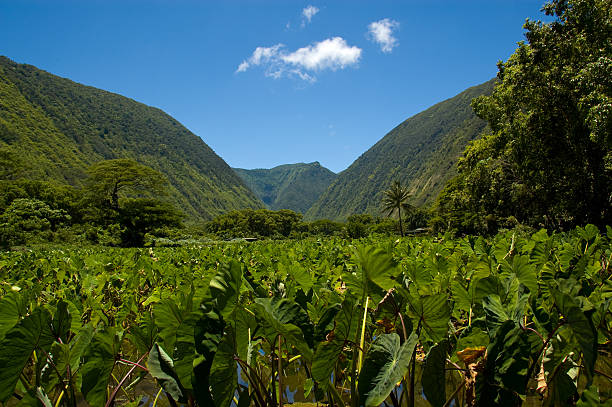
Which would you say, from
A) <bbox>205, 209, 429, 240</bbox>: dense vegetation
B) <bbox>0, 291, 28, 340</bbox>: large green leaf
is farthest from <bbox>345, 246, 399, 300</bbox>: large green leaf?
<bbox>205, 209, 429, 240</bbox>: dense vegetation

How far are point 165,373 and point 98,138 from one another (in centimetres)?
14043

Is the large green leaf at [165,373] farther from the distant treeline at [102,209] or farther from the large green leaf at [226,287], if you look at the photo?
the distant treeline at [102,209]

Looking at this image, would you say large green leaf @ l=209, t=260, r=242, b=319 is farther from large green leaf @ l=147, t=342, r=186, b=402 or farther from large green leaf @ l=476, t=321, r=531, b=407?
large green leaf @ l=476, t=321, r=531, b=407

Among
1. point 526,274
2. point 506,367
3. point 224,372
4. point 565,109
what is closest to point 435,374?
point 506,367

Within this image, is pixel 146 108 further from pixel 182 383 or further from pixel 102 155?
pixel 182 383

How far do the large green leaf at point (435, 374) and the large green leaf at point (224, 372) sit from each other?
45 centimetres

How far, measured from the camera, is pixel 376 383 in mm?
719

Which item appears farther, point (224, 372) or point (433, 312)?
point (433, 312)

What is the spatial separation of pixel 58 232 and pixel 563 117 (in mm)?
29958

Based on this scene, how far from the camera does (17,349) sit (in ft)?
2.65

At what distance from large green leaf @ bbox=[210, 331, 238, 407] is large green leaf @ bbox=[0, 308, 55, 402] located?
19.3 inches

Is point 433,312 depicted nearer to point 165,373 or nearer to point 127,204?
point 165,373

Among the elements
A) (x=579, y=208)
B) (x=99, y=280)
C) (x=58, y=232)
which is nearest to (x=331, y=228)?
(x=58, y=232)

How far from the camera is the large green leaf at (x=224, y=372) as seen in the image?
697 mm
